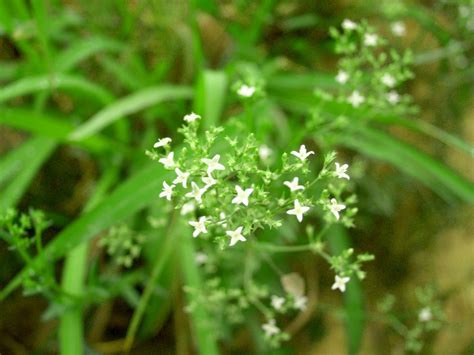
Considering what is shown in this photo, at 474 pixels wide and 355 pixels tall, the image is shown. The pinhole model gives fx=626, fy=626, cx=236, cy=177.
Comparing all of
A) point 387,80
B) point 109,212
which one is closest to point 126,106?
point 109,212

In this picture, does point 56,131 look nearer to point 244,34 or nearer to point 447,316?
point 244,34

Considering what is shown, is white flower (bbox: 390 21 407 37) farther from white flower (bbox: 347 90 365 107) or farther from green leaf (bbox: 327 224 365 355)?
green leaf (bbox: 327 224 365 355)

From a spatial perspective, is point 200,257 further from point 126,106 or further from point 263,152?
point 126,106

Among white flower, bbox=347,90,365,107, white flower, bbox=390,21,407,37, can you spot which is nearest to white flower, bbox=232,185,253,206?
white flower, bbox=347,90,365,107

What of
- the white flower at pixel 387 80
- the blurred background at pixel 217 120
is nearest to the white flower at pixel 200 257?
the blurred background at pixel 217 120

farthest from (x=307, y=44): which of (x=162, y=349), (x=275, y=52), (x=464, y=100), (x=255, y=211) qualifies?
(x=255, y=211)
